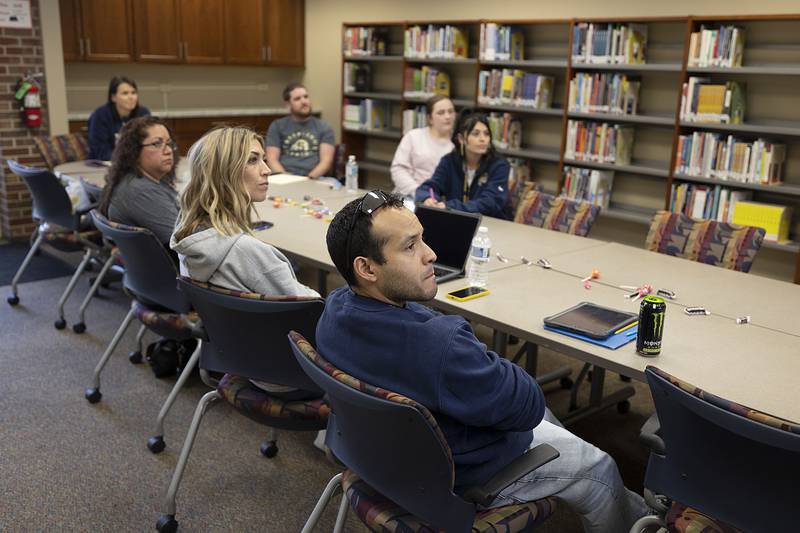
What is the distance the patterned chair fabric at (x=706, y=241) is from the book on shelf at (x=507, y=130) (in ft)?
9.46

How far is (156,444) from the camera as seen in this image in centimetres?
283

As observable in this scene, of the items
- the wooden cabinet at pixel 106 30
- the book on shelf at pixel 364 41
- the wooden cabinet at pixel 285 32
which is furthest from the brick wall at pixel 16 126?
the book on shelf at pixel 364 41

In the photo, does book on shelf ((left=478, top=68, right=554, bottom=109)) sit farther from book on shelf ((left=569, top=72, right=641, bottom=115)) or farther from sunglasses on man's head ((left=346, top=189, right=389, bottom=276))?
sunglasses on man's head ((left=346, top=189, right=389, bottom=276))

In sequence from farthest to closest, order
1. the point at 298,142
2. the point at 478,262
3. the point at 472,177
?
the point at 298,142, the point at 472,177, the point at 478,262

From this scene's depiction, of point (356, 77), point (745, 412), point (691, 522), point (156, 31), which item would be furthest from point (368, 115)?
point (745, 412)

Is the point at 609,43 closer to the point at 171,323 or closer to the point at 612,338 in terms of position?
the point at 612,338

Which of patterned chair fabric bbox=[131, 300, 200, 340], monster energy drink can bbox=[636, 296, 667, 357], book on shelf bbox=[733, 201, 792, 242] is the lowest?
patterned chair fabric bbox=[131, 300, 200, 340]

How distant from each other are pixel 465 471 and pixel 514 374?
0.23 meters

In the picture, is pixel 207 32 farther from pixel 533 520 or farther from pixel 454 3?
pixel 533 520

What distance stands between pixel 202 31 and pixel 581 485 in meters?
6.53

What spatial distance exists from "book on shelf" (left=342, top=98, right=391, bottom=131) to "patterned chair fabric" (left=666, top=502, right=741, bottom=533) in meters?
6.08

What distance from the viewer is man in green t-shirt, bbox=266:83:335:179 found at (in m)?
5.50

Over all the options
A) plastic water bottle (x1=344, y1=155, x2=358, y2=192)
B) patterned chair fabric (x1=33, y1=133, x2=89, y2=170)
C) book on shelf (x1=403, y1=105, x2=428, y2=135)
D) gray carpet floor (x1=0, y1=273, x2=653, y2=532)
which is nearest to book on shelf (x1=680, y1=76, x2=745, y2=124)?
gray carpet floor (x1=0, y1=273, x2=653, y2=532)

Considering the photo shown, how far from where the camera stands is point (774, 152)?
4.64 meters
